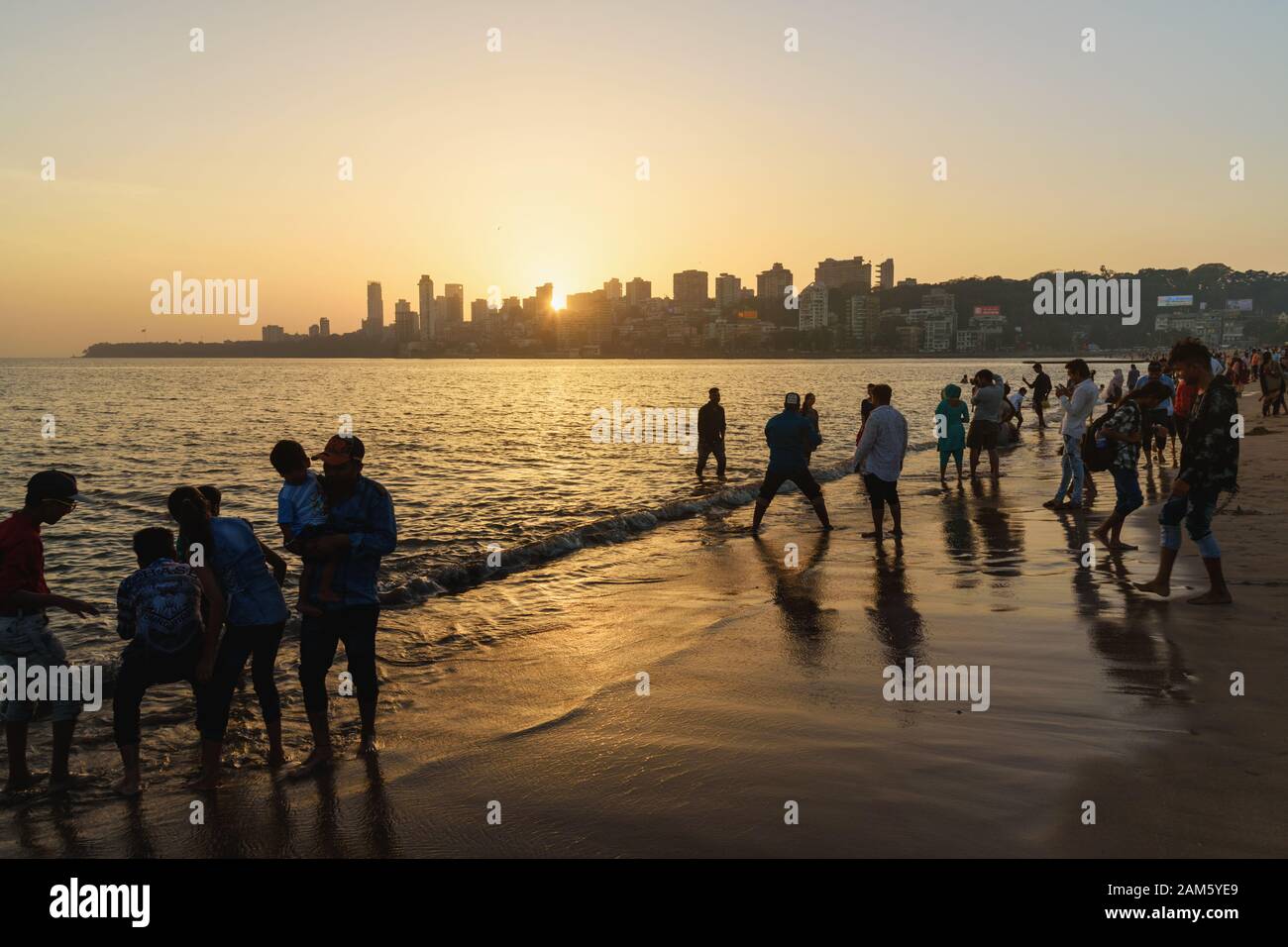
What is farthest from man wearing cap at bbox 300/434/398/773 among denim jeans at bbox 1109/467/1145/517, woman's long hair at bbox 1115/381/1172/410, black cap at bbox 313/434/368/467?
denim jeans at bbox 1109/467/1145/517

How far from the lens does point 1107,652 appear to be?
6.96 meters

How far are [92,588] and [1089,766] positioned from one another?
1241 cm

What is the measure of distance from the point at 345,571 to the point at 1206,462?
7.28m

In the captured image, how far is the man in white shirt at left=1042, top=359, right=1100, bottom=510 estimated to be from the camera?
12.8 metres

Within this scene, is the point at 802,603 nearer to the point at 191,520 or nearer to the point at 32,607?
the point at 191,520

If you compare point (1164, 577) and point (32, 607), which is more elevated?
point (32, 607)

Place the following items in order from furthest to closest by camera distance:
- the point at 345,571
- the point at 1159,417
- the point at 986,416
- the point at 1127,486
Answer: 1. the point at 986,416
2. the point at 1159,417
3. the point at 1127,486
4. the point at 345,571

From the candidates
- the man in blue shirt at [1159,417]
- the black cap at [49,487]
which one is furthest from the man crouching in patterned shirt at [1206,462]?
the black cap at [49,487]

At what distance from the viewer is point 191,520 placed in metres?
5.08

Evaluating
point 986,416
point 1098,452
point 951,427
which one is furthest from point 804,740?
point 986,416

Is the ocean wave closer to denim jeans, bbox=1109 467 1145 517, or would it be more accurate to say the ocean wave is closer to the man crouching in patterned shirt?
denim jeans, bbox=1109 467 1145 517

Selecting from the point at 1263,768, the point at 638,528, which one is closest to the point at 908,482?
the point at 638,528

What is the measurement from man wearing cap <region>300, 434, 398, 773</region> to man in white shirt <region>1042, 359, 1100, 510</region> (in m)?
10.3
